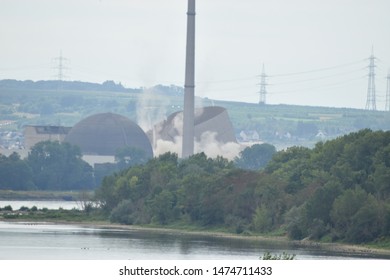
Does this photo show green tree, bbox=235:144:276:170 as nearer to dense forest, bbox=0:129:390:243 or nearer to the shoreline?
dense forest, bbox=0:129:390:243

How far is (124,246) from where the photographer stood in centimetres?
7488

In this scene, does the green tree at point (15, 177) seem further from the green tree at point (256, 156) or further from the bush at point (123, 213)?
the bush at point (123, 213)

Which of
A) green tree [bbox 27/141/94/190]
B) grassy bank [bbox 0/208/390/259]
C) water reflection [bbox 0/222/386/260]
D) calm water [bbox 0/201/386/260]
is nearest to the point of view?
calm water [bbox 0/201/386/260]

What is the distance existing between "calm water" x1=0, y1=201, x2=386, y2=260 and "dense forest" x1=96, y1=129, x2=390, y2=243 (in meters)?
4.73

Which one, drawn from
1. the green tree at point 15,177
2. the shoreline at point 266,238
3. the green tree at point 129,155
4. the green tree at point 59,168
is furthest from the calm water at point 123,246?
the green tree at point 129,155

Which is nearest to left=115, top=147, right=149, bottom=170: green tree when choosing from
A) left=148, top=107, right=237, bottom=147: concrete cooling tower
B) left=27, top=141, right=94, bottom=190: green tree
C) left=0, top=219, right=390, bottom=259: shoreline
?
left=148, top=107, right=237, bottom=147: concrete cooling tower

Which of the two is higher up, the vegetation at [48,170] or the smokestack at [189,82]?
the smokestack at [189,82]

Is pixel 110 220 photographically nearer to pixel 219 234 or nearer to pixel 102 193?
pixel 102 193

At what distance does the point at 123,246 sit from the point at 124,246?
80 mm

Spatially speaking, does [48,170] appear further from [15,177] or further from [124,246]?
[124,246]

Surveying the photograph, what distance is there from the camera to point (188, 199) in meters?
102

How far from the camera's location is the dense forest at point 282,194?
83.4 metres

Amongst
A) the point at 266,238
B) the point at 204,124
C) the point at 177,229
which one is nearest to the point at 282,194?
the point at 266,238

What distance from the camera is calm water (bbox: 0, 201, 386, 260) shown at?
66688mm
